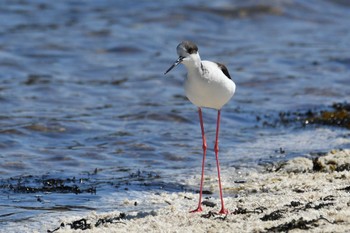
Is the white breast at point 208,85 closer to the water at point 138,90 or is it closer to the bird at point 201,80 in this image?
the bird at point 201,80

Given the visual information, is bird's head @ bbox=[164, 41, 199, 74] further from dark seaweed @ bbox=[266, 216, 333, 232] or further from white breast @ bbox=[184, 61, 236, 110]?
dark seaweed @ bbox=[266, 216, 333, 232]

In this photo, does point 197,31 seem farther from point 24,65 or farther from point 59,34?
point 24,65

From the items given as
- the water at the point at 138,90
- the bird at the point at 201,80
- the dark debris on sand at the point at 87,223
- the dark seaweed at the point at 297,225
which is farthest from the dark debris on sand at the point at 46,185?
the dark seaweed at the point at 297,225

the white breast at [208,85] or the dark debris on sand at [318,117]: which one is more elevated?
the white breast at [208,85]

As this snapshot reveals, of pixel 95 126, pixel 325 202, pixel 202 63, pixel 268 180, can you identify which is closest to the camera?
pixel 325 202

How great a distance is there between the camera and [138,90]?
12227mm

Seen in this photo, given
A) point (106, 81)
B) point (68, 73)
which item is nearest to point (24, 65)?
point (68, 73)

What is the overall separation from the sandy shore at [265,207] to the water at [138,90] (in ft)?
1.76

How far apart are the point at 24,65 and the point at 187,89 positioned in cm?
760

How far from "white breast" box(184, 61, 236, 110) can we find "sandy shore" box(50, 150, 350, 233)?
90 cm

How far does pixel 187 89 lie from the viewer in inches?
257

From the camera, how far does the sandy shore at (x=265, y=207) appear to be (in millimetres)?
5602

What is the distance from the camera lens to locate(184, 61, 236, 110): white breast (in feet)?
21.0

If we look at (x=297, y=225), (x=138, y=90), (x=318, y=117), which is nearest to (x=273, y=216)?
(x=297, y=225)
